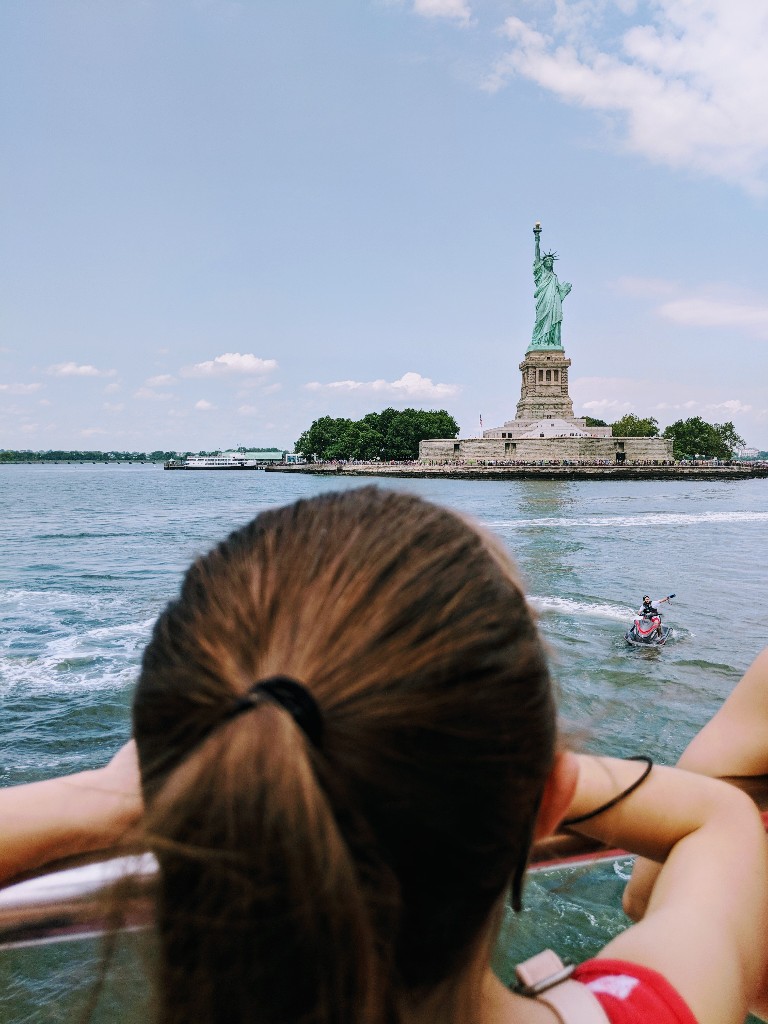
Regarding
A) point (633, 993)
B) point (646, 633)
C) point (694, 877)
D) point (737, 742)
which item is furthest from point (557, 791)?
point (646, 633)

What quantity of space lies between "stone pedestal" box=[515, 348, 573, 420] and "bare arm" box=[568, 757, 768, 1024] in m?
62.3

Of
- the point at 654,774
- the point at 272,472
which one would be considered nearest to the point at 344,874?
the point at 654,774

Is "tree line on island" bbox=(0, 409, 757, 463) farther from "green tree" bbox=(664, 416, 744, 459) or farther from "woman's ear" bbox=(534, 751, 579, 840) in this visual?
"woman's ear" bbox=(534, 751, 579, 840)

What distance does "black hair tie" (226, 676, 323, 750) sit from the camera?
1.93ft

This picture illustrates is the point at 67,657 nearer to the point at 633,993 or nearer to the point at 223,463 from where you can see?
the point at 633,993

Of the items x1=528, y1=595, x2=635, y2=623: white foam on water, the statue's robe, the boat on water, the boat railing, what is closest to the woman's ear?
the boat railing

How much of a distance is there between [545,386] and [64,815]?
63672mm

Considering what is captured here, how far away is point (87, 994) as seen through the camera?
0.66 metres

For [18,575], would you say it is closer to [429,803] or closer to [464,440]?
[429,803]

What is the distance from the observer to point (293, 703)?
592 mm

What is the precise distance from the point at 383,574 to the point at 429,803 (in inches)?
7.8

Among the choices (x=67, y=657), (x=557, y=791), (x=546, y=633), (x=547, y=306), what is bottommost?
(x=67, y=657)

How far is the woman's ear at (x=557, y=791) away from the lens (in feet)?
2.57

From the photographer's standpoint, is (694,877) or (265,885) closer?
(265,885)
